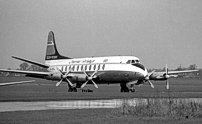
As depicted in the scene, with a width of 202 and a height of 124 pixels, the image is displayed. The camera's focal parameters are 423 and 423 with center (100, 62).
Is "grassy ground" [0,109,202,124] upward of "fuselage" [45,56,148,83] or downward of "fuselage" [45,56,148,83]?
downward

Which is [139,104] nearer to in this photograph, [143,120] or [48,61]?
[143,120]

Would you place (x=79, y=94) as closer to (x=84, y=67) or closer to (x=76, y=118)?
(x=84, y=67)

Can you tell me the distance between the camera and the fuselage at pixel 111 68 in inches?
1953

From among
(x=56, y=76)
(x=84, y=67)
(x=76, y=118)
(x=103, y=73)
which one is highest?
(x=84, y=67)

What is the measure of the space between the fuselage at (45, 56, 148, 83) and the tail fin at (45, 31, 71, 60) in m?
6.09

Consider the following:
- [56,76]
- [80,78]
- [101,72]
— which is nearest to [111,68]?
[101,72]

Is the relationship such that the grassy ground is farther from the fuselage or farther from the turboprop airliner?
the turboprop airliner

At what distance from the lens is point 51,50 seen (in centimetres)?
6506

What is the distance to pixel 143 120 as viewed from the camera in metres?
19.5

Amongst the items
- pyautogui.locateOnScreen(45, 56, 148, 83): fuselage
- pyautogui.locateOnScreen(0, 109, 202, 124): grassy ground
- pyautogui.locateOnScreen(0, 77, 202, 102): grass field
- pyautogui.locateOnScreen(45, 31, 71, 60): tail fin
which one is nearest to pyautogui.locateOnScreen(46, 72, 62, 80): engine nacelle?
pyautogui.locateOnScreen(0, 77, 202, 102): grass field

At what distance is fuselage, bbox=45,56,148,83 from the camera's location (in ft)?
163

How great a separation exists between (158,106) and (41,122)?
6.71m

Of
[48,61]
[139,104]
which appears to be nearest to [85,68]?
[48,61]

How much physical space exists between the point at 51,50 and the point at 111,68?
16445mm
